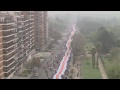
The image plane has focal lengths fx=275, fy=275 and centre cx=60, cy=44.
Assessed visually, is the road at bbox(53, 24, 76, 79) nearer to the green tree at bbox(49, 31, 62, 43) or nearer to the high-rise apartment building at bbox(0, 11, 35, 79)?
the green tree at bbox(49, 31, 62, 43)

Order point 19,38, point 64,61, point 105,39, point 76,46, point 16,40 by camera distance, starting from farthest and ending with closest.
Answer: point 105,39 → point 76,46 → point 19,38 → point 16,40 → point 64,61

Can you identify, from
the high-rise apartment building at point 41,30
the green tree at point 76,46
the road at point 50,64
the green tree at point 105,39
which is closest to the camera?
the road at point 50,64

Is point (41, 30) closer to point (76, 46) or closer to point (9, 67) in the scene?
point (76, 46)

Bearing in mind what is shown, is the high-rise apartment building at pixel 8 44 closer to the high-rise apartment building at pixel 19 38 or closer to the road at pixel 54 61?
the high-rise apartment building at pixel 19 38

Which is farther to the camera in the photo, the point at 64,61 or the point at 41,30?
the point at 41,30

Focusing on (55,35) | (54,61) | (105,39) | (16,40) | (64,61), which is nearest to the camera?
(64,61)

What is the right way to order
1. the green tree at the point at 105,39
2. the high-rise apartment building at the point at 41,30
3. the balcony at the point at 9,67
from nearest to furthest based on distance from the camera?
the balcony at the point at 9,67
the high-rise apartment building at the point at 41,30
the green tree at the point at 105,39

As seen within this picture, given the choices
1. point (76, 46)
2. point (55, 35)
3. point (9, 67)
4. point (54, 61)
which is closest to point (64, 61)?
point (54, 61)

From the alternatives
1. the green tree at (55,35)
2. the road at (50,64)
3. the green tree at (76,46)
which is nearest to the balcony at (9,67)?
the road at (50,64)

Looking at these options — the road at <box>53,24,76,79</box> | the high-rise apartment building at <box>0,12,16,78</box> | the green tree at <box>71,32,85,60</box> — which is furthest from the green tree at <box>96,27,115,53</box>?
the high-rise apartment building at <box>0,12,16,78</box>

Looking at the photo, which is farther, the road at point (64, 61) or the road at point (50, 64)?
the road at point (50, 64)
